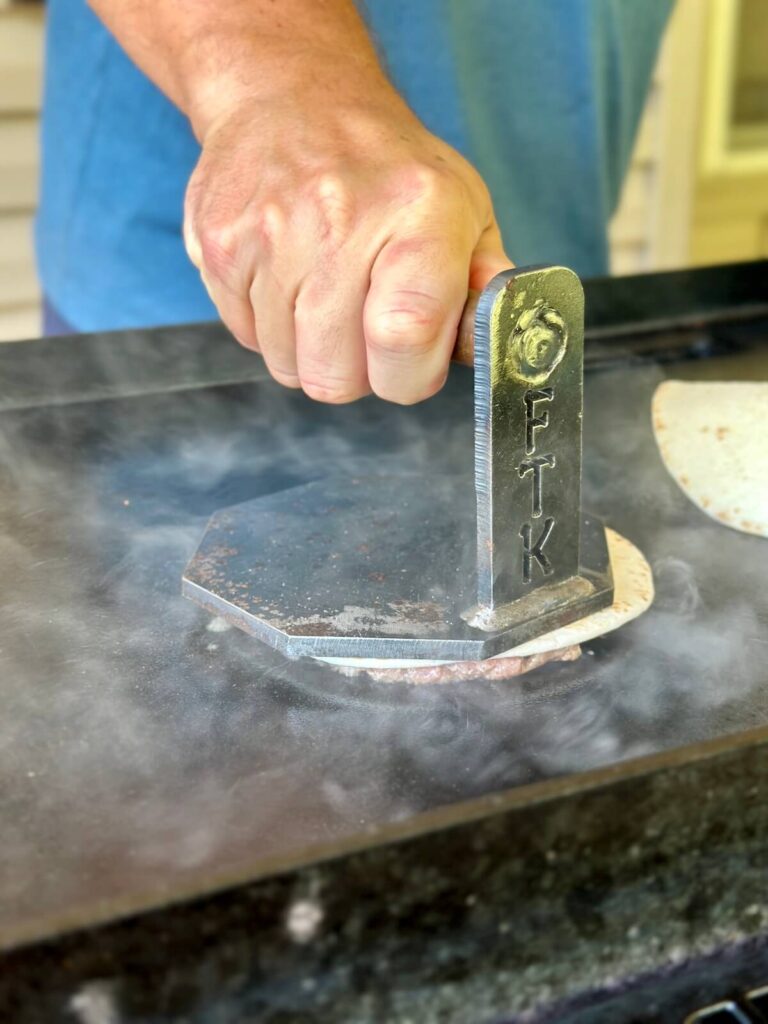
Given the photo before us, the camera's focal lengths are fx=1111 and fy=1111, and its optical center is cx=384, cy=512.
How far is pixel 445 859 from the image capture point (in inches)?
24.0

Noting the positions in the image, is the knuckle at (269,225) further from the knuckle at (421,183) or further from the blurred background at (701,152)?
the blurred background at (701,152)

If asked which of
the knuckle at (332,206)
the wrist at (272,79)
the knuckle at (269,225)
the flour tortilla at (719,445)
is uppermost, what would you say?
the wrist at (272,79)

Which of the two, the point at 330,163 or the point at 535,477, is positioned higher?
the point at 330,163

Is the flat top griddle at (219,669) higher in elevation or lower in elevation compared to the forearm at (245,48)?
A: lower

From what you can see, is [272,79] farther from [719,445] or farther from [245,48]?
[719,445]

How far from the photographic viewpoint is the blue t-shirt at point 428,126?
1615mm

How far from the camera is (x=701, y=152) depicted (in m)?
3.31

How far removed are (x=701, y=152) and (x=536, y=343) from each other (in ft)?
9.12

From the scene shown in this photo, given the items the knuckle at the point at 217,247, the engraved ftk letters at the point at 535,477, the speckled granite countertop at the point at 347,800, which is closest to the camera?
the speckled granite countertop at the point at 347,800

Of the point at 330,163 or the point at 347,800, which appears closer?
the point at 347,800

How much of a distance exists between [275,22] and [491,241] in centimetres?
36

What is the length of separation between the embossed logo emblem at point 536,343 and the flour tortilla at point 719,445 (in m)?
0.38

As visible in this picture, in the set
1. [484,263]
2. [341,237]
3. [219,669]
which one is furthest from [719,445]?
[219,669]

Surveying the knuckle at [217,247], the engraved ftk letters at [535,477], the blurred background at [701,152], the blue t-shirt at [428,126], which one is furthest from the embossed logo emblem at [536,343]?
the blurred background at [701,152]
